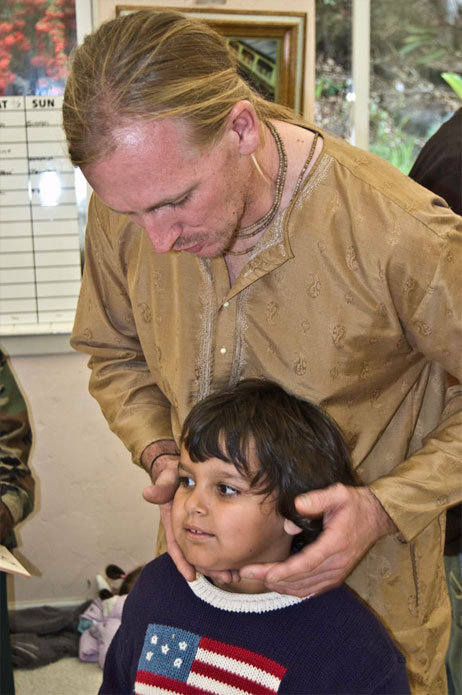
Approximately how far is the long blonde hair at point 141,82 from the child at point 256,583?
415 mm

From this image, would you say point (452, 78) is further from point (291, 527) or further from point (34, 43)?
point (291, 527)

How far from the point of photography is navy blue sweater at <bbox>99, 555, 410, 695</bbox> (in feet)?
3.77

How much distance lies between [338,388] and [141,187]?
414mm

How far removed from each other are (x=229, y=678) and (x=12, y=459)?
1.03 meters

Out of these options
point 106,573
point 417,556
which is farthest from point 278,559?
point 106,573

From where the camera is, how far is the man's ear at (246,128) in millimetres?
1076

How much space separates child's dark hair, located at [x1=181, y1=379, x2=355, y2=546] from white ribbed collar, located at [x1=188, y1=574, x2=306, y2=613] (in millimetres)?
103

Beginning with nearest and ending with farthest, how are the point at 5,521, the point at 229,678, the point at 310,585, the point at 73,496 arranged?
the point at 310,585 < the point at 229,678 < the point at 5,521 < the point at 73,496

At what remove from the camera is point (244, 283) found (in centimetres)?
120

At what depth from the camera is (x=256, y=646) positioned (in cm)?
119

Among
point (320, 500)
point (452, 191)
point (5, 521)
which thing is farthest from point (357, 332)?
point (5, 521)

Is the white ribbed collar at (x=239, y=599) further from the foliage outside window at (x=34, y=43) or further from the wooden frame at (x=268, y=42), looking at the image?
the foliage outside window at (x=34, y=43)

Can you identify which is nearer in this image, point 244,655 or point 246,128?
point 246,128

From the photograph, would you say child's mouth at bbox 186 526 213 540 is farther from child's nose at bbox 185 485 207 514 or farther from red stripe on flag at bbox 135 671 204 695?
red stripe on flag at bbox 135 671 204 695
